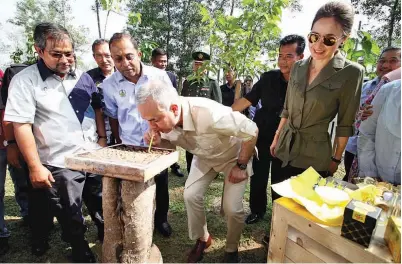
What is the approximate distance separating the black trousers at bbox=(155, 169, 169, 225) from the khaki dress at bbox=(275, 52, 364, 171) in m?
1.41

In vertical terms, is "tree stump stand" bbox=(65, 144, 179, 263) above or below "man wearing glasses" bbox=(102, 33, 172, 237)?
below

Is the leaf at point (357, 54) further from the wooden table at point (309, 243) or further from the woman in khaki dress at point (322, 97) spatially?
the wooden table at point (309, 243)

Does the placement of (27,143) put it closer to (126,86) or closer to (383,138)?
(126,86)

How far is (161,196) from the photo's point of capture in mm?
3102

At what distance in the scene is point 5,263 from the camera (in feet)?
8.23

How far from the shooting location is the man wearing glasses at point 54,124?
211 centimetres

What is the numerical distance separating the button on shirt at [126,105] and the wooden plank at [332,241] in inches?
65.4

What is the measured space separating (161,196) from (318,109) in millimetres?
2003

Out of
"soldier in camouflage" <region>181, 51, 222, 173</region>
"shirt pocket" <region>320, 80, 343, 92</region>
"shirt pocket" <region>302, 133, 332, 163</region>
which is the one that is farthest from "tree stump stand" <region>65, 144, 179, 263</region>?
"soldier in camouflage" <region>181, 51, 222, 173</region>

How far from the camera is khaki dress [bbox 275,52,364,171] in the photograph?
1924 millimetres

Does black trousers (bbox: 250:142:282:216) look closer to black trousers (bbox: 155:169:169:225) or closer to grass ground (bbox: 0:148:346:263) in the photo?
grass ground (bbox: 0:148:346:263)

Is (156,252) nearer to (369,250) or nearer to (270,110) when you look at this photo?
(369,250)

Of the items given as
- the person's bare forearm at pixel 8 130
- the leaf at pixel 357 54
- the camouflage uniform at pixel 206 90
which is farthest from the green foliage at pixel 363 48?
the person's bare forearm at pixel 8 130

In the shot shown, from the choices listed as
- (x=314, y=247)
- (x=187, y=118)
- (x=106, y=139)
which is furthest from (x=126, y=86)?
(x=314, y=247)
